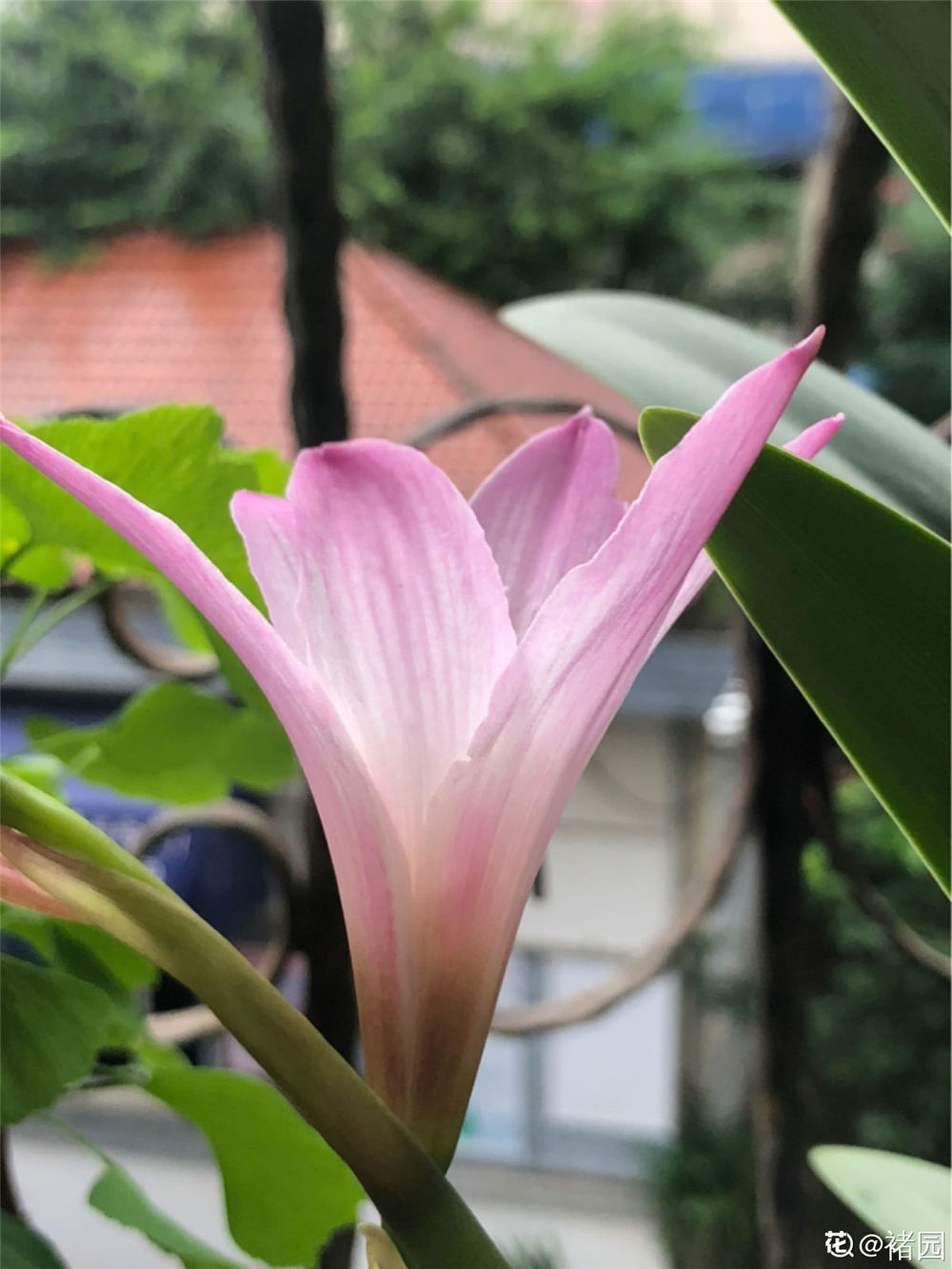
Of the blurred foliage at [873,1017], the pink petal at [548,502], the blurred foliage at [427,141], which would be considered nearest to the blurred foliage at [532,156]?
the blurred foliage at [427,141]

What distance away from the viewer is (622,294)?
0.30 meters

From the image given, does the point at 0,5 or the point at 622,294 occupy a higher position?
the point at 0,5

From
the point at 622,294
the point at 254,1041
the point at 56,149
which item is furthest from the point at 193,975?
the point at 56,149

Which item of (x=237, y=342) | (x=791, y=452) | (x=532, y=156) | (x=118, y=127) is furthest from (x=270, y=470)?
(x=532, y=156)

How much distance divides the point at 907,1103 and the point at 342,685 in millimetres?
897

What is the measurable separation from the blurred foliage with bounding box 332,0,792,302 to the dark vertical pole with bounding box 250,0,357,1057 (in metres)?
0.65

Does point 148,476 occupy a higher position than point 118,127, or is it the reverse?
point 118,127

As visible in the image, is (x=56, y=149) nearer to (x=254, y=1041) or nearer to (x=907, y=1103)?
(x=254, y=1041)

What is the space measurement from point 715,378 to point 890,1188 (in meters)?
0.19

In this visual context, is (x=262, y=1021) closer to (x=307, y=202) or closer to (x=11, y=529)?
(x=11, y=529)

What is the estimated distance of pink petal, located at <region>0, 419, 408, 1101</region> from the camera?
0.40ft

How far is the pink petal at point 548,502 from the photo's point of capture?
18cm

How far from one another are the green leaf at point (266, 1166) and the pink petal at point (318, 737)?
0.32ft

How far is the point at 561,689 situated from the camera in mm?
130
